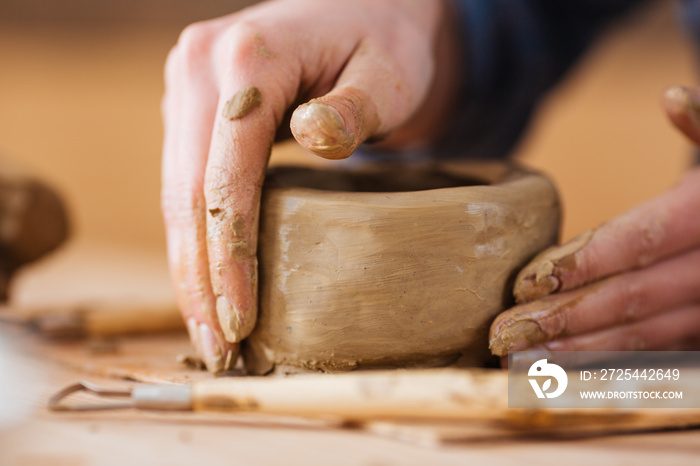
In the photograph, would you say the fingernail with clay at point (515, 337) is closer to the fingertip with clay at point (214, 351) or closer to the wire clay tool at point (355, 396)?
the wire clay tool at point (355, 396)

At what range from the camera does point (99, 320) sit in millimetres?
1044

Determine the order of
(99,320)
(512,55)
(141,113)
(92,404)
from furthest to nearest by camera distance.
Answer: (141,113)
(512,55)
(99,320)
(92,404)

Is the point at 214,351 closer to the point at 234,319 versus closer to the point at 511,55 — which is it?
the point at 234,319

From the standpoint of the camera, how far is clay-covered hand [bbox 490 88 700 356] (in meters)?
0.69

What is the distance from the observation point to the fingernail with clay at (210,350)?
71 cm

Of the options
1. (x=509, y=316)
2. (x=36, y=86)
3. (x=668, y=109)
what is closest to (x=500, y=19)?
(x=668, y=109)

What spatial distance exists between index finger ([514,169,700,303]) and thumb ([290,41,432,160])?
0.23m

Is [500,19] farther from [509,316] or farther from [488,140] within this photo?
[509,316]

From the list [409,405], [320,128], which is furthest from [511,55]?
[409,405]

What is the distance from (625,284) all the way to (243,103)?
1.57 ft

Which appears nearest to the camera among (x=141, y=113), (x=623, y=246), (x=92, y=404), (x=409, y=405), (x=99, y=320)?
(x=409, y=405)

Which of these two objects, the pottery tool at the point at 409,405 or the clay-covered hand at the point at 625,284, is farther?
the clay-covered hand at the point at 625,284

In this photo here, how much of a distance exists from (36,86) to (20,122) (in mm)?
211

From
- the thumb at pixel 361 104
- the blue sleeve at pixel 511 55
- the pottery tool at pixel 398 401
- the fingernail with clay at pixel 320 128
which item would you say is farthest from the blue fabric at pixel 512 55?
the pottery tool at pixel 398 401
